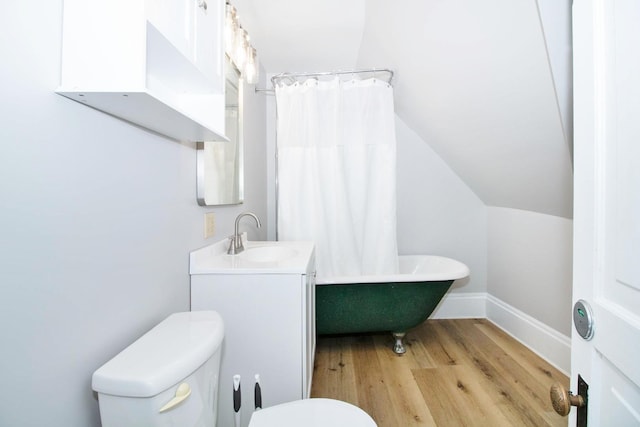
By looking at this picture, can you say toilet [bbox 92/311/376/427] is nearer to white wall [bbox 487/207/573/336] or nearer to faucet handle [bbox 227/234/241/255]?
faucet handle [bbox 227/234/241/255]

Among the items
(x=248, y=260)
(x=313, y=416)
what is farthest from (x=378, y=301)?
(x=313, y=416)

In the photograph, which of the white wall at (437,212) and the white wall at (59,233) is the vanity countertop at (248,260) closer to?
the white wall at (59,233)

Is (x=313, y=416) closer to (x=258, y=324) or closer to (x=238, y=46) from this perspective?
(x=258, y=324)

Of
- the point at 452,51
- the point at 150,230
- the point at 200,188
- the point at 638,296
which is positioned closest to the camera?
the point at 638,296

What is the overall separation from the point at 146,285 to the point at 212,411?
1.54 feet

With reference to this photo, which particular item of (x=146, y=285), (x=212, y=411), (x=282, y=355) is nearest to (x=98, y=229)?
(x=146, y=285)

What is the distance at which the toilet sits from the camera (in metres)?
0.66

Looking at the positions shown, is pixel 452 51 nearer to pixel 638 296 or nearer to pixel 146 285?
pixel 638 296

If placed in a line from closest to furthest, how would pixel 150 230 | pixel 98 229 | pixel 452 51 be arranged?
pixel 98 229, pixel 150 230, pixel 452 51

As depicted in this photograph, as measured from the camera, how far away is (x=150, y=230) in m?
1.02

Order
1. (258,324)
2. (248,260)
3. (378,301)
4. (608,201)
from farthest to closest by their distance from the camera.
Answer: (378,301) → (248,260) → (258,324) → (608,201)

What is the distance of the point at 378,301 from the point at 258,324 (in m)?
0.97

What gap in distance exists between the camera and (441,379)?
1.77 m

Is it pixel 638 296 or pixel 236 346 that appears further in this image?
pixel 236 346
